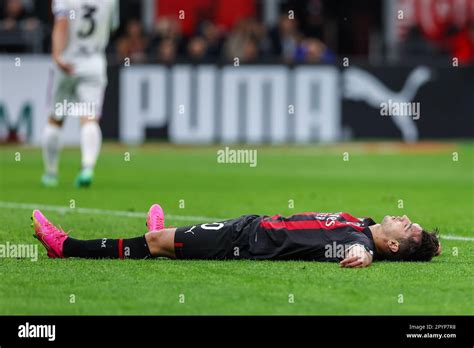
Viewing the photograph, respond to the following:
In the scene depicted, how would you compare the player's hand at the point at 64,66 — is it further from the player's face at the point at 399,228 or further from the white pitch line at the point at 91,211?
the player's face at the point at 399,228

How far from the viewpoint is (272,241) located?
29.8 ft

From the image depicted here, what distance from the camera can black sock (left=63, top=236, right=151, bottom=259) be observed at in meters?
9.16

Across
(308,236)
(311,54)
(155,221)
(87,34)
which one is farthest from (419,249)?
(311,54)

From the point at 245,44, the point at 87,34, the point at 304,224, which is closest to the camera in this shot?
the point at 304,224

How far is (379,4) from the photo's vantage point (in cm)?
3194

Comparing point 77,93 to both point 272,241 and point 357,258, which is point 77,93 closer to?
point 272,241

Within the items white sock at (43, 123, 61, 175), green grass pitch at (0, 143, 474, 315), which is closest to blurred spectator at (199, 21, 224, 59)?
green grass pitch at (0, 143, 474, 315)

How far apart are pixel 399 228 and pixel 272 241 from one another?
3.13 ft

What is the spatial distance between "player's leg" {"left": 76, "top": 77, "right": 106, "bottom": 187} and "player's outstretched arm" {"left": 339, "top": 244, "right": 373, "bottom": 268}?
746cm

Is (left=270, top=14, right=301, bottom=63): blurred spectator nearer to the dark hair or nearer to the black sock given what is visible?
the dark hair

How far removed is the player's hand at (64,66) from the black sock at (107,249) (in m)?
7.08

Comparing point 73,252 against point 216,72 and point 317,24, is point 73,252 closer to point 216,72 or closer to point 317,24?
point 216,72

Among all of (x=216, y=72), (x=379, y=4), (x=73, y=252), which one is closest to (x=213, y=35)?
(x=216, y=72)
